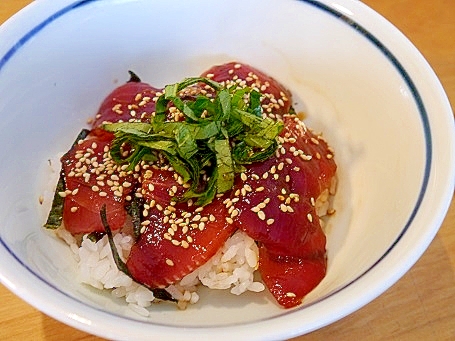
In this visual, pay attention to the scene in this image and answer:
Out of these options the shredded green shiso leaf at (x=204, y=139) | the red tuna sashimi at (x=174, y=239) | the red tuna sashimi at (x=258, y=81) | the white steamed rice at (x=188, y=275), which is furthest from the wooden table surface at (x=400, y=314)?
the red tuna sashimi at (x=258, y=81)

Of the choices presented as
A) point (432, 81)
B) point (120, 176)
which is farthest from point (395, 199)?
point (120, 176)

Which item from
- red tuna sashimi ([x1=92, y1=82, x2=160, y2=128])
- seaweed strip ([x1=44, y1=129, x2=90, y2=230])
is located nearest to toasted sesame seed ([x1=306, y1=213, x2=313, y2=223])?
red tuna sashimi ([x1=92, y1=82, x2=160, y2=128])

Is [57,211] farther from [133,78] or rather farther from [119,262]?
[133,78]

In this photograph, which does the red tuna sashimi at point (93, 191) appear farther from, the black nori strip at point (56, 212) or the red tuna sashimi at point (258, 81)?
the red tuna sashimi at point (258, 81)

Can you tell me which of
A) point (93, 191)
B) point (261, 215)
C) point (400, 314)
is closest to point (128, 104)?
point (93, 191)

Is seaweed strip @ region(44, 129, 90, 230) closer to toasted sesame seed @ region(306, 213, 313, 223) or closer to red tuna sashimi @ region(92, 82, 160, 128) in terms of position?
red tuna sashimi @ region(92, 82, 160, 128)

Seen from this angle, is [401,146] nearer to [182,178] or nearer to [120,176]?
[182,178]
